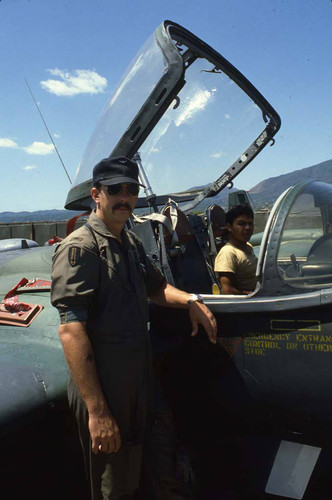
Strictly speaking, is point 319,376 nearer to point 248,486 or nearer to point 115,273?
point 248,486

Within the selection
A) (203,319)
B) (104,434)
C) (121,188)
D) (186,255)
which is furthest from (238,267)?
A: (104,434)

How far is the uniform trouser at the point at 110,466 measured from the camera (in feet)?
5.98

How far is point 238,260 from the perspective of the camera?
273 centimetres

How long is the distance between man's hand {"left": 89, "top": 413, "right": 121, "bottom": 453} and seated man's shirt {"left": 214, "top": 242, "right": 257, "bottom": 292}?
129 cm

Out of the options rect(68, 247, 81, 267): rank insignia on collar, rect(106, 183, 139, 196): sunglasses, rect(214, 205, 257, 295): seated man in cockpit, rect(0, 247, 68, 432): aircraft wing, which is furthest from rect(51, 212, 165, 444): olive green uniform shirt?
rect(214, 205, 257, 295): seated man in cockpit

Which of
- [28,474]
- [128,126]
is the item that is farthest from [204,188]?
[28,474]

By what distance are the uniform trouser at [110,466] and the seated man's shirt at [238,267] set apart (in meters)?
1.26

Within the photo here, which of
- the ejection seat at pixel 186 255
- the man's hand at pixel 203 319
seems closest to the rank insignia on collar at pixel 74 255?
the man's hand at pixel 203 319

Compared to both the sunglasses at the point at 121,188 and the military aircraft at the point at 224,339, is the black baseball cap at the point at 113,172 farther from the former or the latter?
the military aircraft at the point at 224,339

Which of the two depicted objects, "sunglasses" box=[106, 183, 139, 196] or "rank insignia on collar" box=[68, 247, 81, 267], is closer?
"rank insignia on collar" box=[68, 247, 81, 267]

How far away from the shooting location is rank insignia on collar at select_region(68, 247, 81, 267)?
1735 millimetres

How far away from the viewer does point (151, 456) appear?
207 centimetres

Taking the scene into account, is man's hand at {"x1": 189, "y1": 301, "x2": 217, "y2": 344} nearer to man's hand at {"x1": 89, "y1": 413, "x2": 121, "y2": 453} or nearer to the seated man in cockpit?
the seated man in cockpit

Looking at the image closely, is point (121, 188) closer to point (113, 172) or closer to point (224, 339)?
point (113, 172)
